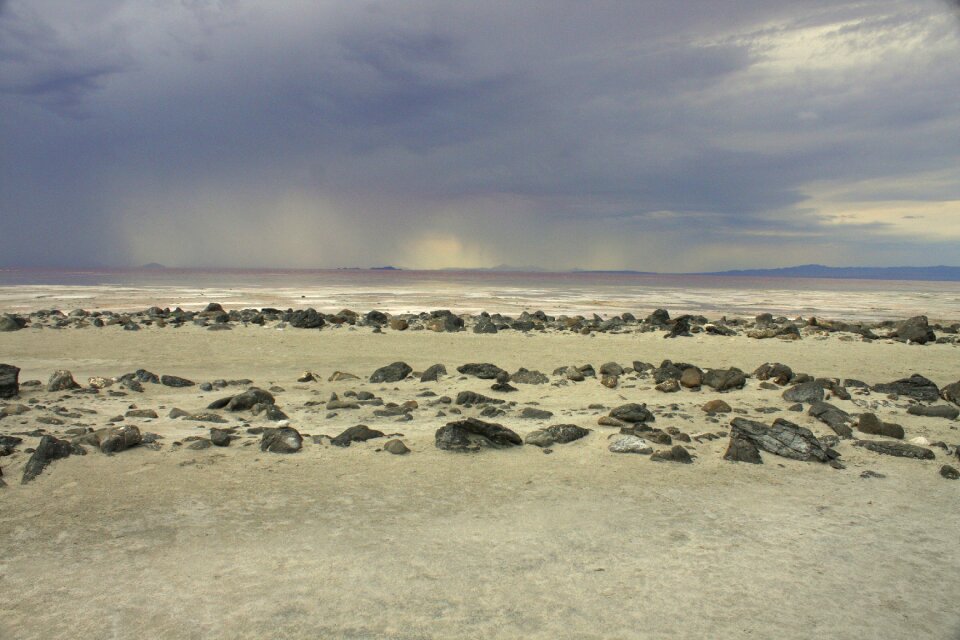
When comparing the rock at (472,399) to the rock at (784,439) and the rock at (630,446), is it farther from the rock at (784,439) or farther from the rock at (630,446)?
the rock at (784,439)

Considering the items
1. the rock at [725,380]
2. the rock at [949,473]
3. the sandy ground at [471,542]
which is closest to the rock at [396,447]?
the sandy ground at [471,542]

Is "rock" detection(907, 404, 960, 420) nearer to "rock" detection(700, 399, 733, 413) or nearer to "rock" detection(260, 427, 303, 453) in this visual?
"rock" detection(700, 399, 733, 413)

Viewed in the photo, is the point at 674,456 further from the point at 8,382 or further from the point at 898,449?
the point at 8,382

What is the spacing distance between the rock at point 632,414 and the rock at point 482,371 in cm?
401

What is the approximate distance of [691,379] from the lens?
1234 cm

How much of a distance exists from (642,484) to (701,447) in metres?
1.77

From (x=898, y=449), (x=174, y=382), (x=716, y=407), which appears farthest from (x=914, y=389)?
(x=174, y=382)

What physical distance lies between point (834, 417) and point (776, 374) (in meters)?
3.69

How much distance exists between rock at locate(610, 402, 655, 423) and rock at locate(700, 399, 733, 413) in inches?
47.1

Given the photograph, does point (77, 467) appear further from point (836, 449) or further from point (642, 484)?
point (836, 449)

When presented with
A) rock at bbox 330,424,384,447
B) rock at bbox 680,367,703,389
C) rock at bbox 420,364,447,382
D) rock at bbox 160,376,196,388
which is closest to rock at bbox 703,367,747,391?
rock at bbox 680,367,703,389

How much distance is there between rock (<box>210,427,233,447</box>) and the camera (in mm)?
8094

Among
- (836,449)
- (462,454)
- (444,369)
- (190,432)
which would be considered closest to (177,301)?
(444,369)

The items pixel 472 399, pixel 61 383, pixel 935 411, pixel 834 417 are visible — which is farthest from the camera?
pixel 61 383
